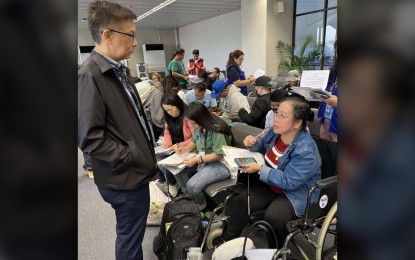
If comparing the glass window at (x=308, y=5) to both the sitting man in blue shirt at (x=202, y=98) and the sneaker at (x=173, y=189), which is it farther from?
the sneaker at (x=173, y=189)

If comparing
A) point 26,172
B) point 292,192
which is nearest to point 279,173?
point 292,192

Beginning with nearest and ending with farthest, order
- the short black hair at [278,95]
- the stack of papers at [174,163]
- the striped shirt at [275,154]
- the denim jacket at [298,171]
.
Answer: the denim jacket at [298,171]
the striped shirt at [275,154]
the stack of papers at [174,163]
the short black hair at [278,95]

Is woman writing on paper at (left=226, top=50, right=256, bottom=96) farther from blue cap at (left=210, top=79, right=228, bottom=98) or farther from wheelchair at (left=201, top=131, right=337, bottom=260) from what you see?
wheelchair at (left=201, top=131, right=337, bottom=260)

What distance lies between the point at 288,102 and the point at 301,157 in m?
0.36

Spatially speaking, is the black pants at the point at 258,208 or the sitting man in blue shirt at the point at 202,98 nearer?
the black pants at the point at 258,208

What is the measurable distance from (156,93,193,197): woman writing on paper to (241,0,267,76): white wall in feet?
16.1

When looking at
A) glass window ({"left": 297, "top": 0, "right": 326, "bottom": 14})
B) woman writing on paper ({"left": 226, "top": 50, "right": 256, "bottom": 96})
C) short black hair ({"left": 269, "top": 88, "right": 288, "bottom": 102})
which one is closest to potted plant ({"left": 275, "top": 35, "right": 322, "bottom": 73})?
glass window ({"left": 297, "top": 0, "right": 326, "bottom": 14})

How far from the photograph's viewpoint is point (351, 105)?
10.7 inches

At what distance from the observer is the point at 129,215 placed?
1.38 meters

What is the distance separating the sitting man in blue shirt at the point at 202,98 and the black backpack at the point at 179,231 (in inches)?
68.5

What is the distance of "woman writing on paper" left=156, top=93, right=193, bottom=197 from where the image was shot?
2.58 metres

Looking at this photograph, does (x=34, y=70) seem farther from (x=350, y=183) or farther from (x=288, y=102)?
(x=288, y=102)

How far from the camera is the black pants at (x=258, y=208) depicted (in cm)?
164

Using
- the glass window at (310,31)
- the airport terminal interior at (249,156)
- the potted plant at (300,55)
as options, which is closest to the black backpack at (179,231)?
the airport terminal interior at (249,156)
